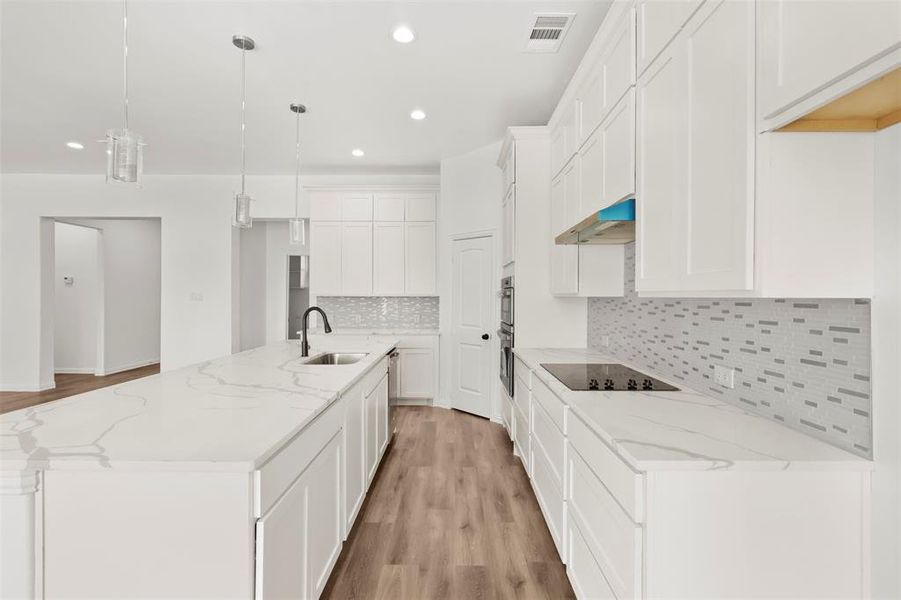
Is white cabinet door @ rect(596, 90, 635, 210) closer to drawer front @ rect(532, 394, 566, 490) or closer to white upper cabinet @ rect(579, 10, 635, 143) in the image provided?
white upper cabinet @ rect(579, 10, 635, 143)

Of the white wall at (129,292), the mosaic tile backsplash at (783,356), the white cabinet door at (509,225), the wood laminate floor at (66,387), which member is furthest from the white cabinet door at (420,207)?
the white wall at (129,292)

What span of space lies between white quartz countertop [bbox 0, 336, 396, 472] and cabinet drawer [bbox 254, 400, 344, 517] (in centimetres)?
5

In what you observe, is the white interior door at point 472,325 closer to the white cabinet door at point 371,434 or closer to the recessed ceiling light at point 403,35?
the white cabinet door at point 371,434

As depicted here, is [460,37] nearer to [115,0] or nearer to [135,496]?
[115,0]

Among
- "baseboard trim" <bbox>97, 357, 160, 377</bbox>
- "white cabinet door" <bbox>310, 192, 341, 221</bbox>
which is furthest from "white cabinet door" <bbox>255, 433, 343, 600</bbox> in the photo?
"baseboard trim" <bbox>97, 357, 160, 377</bbox>

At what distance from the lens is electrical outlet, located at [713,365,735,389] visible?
1.69 metres

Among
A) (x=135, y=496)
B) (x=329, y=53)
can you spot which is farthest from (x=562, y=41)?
(x=135, y=496)

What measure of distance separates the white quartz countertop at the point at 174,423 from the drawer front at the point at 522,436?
4.53ft

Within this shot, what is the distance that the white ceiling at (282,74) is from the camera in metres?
2.40

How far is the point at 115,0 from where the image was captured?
2.30 metres

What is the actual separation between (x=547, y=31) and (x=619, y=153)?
118 centimetres

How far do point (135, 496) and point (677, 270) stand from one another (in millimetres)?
1813

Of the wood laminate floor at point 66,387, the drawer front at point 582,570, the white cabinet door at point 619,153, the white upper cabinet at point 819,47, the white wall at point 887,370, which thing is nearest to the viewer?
the white upper cabinet at point 819,47

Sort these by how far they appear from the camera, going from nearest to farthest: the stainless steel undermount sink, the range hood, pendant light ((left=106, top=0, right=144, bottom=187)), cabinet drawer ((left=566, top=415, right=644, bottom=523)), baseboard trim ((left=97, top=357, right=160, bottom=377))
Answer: cabinet drawer ((left=566, top=415, right=644, bottom=523))
pendant light ((left=106, top=0, right=144, bottom=187))
the range hood
the stainless steel undermount sink
baseboard trim ((left=97, top=357, right=160, bottom=377))
